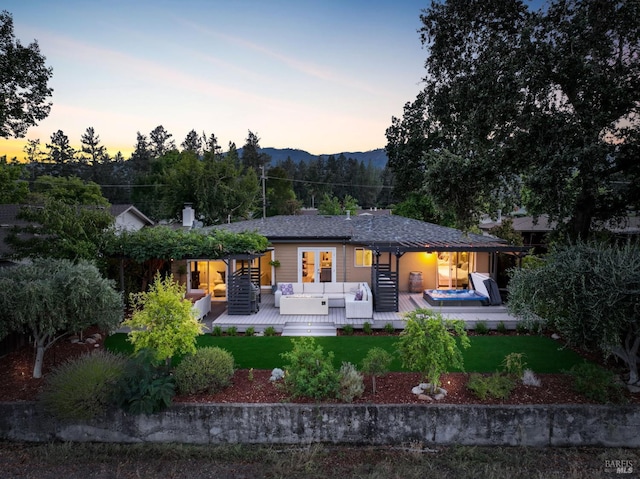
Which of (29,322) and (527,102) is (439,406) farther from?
(29,322)

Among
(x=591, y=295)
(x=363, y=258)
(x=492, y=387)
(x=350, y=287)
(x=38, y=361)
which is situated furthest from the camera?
(x=363, y=258)

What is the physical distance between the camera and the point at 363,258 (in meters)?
16.0

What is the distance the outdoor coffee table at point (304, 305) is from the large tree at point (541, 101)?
5.26m

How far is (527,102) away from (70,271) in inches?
427

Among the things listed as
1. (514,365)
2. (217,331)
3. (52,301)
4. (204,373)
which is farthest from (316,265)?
(52,301)

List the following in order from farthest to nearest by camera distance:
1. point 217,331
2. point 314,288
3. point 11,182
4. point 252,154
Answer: point 252,154, point 11,182, point 314,288, point 217,331

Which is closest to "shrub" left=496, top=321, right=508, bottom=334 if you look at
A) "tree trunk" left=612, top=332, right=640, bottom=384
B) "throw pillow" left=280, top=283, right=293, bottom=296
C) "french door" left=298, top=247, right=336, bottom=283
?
"tree trunk" left=612, top=332, right=640, bottom=384

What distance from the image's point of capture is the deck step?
1127cm

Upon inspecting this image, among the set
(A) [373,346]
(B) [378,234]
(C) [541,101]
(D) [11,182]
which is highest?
(C) [541,101]

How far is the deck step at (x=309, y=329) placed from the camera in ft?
37.0

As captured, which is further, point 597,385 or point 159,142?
point 159,142

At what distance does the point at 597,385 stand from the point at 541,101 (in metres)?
5.98

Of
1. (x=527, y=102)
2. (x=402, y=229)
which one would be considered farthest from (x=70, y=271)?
(x=402, y=229)

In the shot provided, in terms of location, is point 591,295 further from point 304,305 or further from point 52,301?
point 52,301
